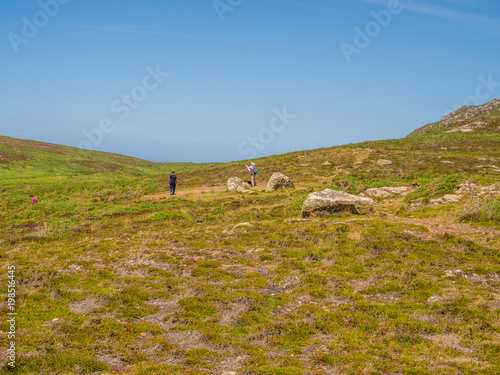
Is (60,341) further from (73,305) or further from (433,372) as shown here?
(433,372)

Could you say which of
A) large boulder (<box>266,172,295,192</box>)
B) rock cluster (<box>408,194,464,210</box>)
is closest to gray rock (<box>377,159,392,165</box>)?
large boulder (<box>266,172,295,192</box>)

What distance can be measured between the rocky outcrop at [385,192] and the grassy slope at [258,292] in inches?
228

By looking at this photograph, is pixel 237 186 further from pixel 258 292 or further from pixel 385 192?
pixel 258 292

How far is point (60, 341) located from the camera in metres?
9.27

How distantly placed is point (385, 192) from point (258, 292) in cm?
2909

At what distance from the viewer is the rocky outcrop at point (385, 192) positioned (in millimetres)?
37594

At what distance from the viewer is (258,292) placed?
13914 mm

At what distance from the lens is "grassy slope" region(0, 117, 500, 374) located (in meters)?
8.82

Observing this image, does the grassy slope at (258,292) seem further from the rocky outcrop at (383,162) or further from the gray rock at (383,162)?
the gray rock at (383,162)

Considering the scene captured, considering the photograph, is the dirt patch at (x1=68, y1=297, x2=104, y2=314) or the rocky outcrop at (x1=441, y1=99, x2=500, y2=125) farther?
the rocky outcrop at (x1=441, y1=99, x2=500, y2=125)

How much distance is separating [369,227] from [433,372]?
15659 mm

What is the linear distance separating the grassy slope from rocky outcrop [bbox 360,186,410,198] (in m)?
5.78

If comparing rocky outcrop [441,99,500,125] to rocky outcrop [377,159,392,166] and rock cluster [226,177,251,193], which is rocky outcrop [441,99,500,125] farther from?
rock cluster [226,177,251,193]

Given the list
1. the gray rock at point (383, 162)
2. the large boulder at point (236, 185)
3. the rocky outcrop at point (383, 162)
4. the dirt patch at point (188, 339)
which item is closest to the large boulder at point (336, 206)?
the large boulder at point (236, 185)
